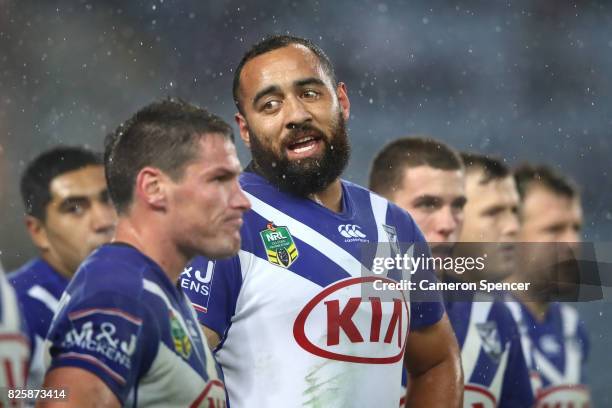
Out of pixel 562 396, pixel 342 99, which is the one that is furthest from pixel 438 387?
pixel 562 396

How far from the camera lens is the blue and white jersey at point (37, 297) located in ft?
13.8

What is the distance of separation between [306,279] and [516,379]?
194cm

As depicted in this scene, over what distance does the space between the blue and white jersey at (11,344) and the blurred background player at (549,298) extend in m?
2.53

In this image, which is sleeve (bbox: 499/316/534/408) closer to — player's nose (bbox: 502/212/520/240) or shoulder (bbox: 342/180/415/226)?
player's nose (bbox: 502/212/520/240)

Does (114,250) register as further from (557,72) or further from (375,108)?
(557,72)

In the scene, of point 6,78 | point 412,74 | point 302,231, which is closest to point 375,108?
point 412,74

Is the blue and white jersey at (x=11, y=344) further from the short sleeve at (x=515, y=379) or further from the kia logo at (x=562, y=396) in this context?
the kia logo at (x=562, y=396)

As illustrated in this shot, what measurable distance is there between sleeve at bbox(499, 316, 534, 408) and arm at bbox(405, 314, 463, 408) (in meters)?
1.28

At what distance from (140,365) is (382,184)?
2.40 meters

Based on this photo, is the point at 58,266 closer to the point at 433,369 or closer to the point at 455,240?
the point at 455,240

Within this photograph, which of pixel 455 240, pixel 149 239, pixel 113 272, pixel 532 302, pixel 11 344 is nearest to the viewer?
pixel 113 272

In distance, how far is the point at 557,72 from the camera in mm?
7988

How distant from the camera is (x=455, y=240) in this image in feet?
14.5

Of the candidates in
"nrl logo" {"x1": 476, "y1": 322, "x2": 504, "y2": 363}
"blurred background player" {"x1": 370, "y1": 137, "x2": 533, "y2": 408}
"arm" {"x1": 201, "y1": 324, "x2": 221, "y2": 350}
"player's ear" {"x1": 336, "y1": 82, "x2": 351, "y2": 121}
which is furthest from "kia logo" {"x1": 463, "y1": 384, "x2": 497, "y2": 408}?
"arm" {"x1": 201, "y1": 324, "x2": 221, "y2": 350}
